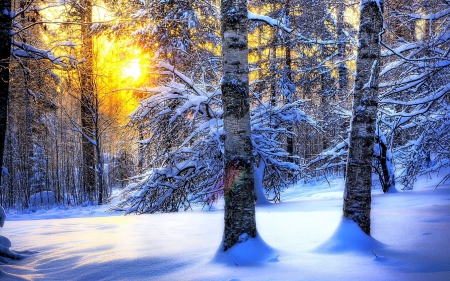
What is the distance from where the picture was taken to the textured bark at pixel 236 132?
383cm

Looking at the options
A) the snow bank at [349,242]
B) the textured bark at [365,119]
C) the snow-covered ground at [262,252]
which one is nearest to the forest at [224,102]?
the textured bark at [365,119]

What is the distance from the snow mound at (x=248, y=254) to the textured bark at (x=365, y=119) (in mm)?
1034

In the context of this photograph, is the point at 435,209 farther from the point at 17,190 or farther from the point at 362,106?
the point at 17,190

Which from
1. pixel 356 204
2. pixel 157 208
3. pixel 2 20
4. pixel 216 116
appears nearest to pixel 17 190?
pixel 157 208

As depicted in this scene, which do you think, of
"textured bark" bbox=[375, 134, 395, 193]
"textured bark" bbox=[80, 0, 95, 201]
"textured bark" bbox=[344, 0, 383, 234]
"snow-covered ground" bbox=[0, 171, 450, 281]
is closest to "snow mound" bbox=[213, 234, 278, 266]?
"snow-covered ground" bbox=[0, 171, 450, 281]

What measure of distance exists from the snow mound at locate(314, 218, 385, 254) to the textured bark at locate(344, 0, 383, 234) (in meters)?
0.11

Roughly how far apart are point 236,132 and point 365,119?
1.44 meters

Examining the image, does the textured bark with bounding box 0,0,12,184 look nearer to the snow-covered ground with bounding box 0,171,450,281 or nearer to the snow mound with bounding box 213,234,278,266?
the snow-covered ground with bounding box 0,171,450,281

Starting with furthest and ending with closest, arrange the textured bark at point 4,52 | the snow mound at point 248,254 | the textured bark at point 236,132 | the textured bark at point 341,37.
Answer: the textured bark at point 341,37
the textured bark at point 4,52
the textured bark at point 236,132
the snow mound at point 248,254

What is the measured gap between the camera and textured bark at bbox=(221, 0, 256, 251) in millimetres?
3832

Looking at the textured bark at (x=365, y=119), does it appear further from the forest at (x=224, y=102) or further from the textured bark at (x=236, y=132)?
the textured bark at (x=236, y=132)

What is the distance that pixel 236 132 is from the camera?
3871 mm

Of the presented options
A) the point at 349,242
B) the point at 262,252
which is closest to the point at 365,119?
the point at 349,242

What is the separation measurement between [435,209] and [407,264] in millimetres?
3227
